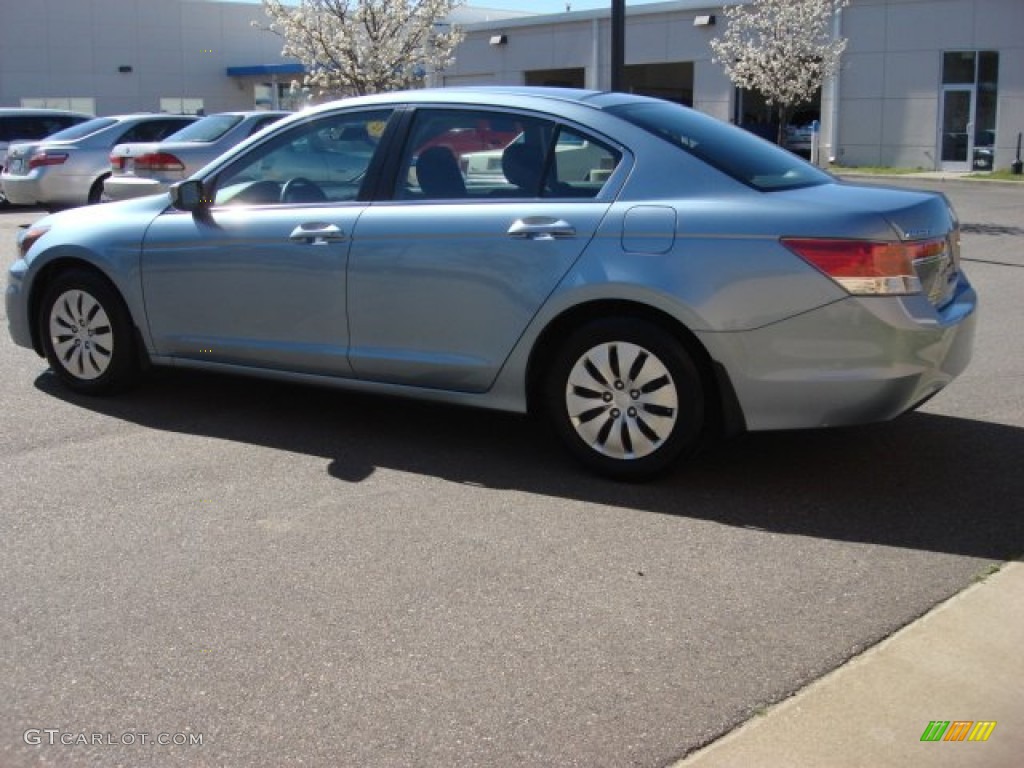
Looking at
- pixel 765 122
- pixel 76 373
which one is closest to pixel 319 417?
pixel 76 373

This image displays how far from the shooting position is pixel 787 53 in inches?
1093

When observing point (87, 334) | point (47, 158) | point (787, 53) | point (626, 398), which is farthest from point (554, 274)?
point (787, 53)

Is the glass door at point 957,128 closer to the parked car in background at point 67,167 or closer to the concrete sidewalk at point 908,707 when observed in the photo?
the parked car in background at point 67,167

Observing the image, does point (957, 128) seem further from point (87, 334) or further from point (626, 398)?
point (626, 398)

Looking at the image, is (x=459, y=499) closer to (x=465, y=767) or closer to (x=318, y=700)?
(x=318, y=700)

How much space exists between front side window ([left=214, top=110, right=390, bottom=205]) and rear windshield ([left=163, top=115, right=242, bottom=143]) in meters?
9.21

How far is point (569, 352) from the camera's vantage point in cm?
528

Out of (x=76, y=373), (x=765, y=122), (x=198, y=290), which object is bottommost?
(x=76, y=373)

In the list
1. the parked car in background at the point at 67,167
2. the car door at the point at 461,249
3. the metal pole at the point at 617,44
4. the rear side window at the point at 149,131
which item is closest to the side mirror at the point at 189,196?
the car door at the point at 461,249

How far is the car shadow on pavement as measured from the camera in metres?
4.87

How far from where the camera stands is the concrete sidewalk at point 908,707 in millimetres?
3141

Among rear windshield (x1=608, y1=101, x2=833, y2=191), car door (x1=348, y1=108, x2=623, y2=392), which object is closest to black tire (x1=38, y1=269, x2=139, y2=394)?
car door (x1=348, y1=108, x2=623, y2=392)

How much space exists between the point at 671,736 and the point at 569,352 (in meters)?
2.33

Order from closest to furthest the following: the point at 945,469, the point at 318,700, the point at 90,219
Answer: the point at 318,700
the point at 945,469
the point at 90,219
